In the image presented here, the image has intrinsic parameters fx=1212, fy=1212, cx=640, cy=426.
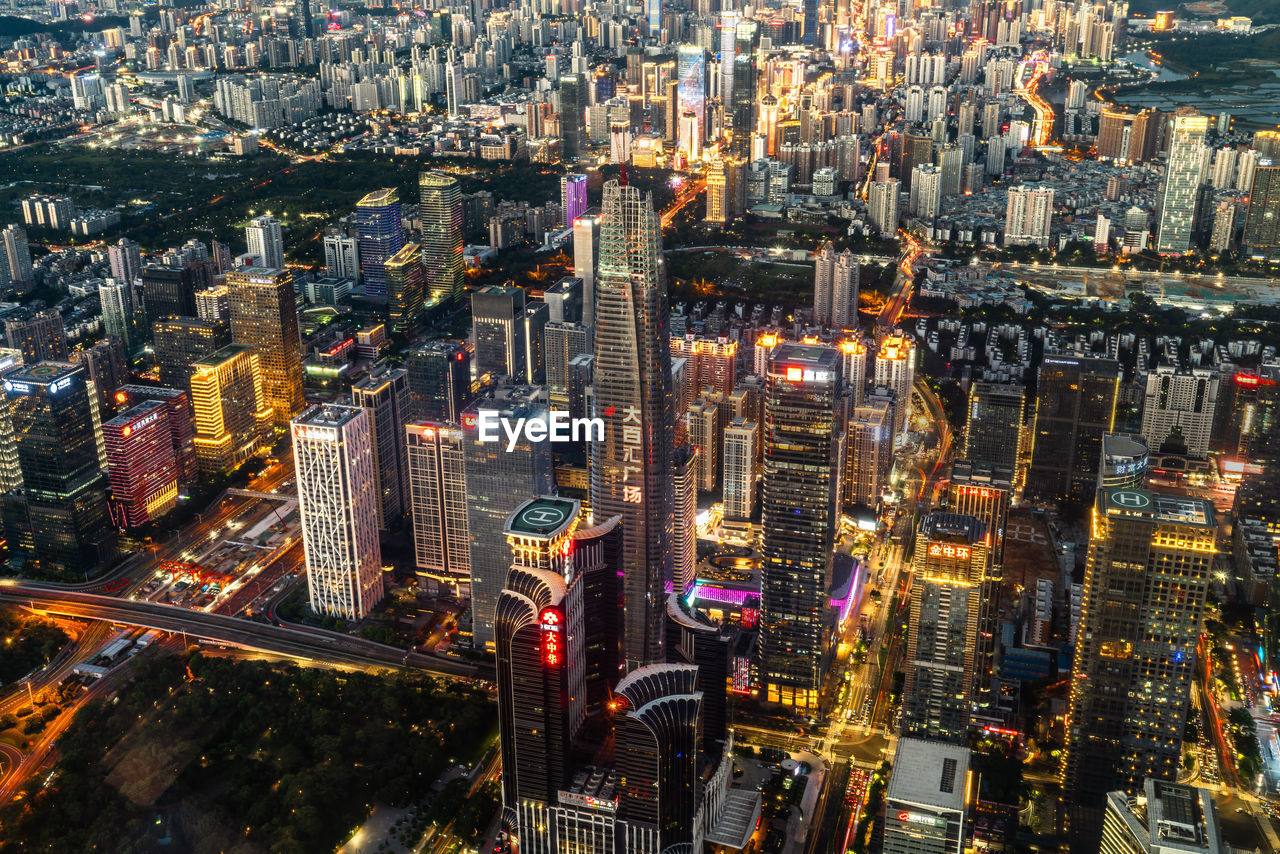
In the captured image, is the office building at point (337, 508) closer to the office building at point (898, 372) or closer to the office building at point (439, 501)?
the office building at point (439, 501)

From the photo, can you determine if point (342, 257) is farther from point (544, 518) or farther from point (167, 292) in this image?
point (544, 518)

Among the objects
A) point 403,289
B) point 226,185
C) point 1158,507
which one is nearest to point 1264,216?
point 403,289

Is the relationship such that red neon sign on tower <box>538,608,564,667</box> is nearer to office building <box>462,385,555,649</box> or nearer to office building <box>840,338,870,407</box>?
office building <box>462,385,555,649</box>

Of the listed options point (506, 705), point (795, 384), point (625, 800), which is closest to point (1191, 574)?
point (795, 384)

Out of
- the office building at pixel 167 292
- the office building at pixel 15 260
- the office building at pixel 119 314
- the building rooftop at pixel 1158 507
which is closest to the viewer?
the building rooftop at pixel 1158 507

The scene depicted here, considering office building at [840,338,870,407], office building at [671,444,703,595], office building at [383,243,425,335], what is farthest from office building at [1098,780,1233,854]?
office building at [383,243,425,335]

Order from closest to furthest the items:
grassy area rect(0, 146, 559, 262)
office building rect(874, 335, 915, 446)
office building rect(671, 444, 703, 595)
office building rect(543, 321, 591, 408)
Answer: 1. office building rect(671, 444, 703, 595)
2. office building rect(543, 321, 591, 408)
3. office building rect(874, 335, 915, 446)
4. grassy area rect(0, 146, 559, 262)

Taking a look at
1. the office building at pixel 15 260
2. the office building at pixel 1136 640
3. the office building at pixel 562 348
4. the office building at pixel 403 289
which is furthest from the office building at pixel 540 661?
the office building at pixel 15 260
